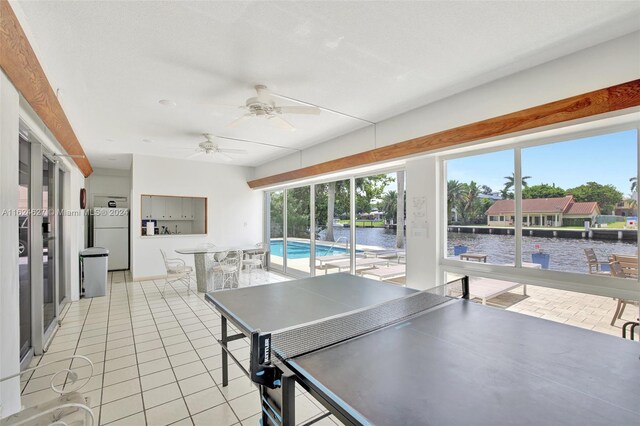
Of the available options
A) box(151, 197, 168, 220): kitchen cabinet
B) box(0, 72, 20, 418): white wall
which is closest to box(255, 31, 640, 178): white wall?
box(0, 72, 20, 418): white wall

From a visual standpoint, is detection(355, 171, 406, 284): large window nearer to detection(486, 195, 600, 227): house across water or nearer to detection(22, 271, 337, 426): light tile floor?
detection(486, 195, 600, 227): house across water

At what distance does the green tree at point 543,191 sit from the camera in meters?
2.78

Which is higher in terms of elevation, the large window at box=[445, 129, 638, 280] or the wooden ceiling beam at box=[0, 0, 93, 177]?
the wooden ceiling beam at box=[0, 0, 93, 177]

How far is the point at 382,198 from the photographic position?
4711 mm

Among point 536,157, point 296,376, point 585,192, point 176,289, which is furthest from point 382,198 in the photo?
point 176,289

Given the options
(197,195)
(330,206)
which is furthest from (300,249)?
(197,195)

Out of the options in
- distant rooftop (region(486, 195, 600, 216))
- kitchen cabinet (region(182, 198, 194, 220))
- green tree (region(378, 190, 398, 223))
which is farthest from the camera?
kitchen cabinet (region(182, 198, 194, 220))

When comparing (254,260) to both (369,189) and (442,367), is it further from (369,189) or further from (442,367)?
(442,367)

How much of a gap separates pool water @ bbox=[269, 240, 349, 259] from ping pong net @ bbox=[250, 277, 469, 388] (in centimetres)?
Answer: 354

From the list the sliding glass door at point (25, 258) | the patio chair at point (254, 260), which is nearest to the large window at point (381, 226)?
the patio chair at point (254, 260)

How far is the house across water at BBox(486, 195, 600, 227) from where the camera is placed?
2626 mm

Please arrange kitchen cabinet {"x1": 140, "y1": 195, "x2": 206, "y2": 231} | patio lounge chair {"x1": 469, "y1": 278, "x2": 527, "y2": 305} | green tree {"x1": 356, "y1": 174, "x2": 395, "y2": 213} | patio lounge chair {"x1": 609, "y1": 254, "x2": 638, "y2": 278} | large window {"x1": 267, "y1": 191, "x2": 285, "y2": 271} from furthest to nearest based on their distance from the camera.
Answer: kitchen cabinet {"x1": 140, "y1": 195, "x2": 206, "y2": 231}, large window {"x1": 267, "y1": 191, "x2": 285, "y2": 271}, green tree {"x1": 356, "y1": 174, "x2": 395, "y2": 213}, patio lounge chair {"x1": 469, "y1": 278, "x2": 527, "y2": 305}, patio lounge chair {"x1": 609, "y1": 254, "x2": 638, "y2": 278}

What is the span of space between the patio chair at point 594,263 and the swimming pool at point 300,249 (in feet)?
11.3

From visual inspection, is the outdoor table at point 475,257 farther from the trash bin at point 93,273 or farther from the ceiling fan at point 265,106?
the trash bin at point 93,273
